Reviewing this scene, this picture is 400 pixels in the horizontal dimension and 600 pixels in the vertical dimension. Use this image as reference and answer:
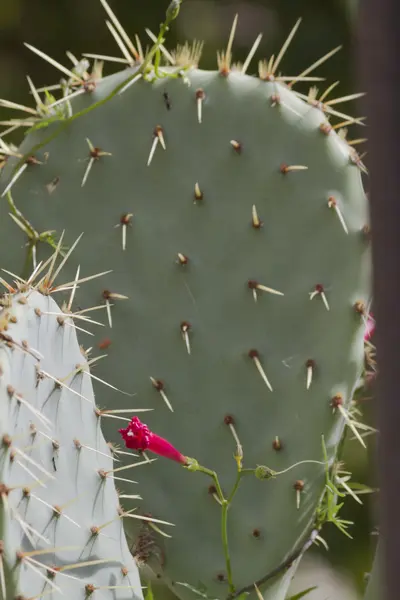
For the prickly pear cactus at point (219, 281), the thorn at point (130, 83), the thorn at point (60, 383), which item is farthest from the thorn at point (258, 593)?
the thorn at point (130, 83)

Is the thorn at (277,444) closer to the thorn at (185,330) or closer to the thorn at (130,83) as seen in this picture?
the thorn at (185,330)

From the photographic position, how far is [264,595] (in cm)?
96

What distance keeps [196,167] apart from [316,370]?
23 cm

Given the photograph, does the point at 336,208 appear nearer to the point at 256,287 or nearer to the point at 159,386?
the point at 256,287

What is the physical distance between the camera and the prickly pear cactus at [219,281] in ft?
3.10

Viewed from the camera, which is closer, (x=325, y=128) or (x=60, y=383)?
(x=60, y=383)

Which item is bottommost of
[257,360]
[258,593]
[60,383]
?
[258,593]

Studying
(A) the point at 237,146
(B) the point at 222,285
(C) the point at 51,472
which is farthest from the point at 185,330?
(C) the point at 51,472

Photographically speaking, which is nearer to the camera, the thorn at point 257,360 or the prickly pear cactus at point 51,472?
the prickly pear cactus at point 51,472

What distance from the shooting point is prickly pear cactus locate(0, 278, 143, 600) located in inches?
25.2

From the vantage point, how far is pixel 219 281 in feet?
3.15

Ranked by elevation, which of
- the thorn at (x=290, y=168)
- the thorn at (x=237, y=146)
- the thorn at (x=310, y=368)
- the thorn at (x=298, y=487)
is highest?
the thorn at (x=237, y=146)

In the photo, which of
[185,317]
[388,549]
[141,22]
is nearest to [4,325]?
[185,317]

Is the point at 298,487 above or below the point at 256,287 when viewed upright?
below
